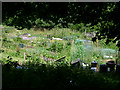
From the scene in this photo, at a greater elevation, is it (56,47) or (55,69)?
(56,47)

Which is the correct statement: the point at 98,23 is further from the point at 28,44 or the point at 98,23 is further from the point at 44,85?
the point at 28,44

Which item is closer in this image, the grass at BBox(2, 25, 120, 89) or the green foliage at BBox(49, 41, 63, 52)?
the grass at BBox(2, 25, 120, 89)

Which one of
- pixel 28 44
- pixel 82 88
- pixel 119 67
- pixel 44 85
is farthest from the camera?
pixel 28 44

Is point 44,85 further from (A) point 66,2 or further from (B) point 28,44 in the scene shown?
(B) point 28,44

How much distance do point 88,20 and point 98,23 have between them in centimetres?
21

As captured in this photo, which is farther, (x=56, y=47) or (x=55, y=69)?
(x=56, y=47)

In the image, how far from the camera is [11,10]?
3422 millimetres

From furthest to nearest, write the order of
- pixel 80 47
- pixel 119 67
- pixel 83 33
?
pixel 83 33 → pixel 80 47 → pixel 119 67

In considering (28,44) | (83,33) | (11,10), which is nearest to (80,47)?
(28,44)

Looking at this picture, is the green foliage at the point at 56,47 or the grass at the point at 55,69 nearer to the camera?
the grass at the point at 55,69

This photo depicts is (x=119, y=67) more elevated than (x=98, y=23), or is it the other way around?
(x=98, y=23)

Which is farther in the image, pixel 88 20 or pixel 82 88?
pixel 88 20

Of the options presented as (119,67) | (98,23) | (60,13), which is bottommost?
(119,67)

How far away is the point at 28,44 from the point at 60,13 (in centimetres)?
832
